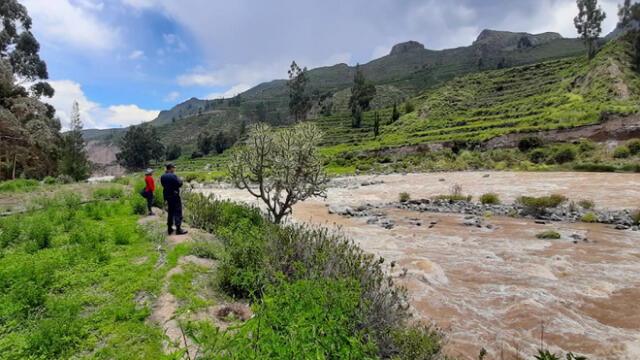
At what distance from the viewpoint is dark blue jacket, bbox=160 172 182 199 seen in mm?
9711

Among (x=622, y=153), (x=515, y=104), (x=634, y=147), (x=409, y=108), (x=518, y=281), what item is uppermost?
(x=409, y=108)

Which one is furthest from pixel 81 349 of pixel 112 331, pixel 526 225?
pixel 526 225

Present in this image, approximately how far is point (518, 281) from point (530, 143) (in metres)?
43.5

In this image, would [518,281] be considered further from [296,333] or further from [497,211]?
[497,211]

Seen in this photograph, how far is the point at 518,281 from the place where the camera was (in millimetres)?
8594

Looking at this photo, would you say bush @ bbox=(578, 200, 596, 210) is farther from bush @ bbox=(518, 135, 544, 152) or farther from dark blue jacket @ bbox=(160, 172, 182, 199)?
bush @ bbox=(518, 135, 544, 152)

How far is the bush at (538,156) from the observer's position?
3891 cm

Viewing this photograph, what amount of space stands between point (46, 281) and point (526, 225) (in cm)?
1778

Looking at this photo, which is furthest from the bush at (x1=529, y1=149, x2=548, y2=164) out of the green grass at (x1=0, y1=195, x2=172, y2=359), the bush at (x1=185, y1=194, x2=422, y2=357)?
the green grass at (x1=0, y1=195, x2=172, y2=359)

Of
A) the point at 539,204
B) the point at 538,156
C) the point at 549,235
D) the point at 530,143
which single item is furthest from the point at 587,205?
the point at 530,143

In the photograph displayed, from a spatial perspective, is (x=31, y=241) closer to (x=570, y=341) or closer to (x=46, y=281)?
(x=46, y=281)

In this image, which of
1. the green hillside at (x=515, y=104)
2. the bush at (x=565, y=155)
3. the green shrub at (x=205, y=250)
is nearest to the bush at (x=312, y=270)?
the green shrub at (x=205, y=250)

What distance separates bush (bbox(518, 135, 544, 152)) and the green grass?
49.5m

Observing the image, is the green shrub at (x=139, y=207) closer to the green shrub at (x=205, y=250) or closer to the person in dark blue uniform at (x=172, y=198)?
the person in dark blue uniform at (x=172, y=198)
